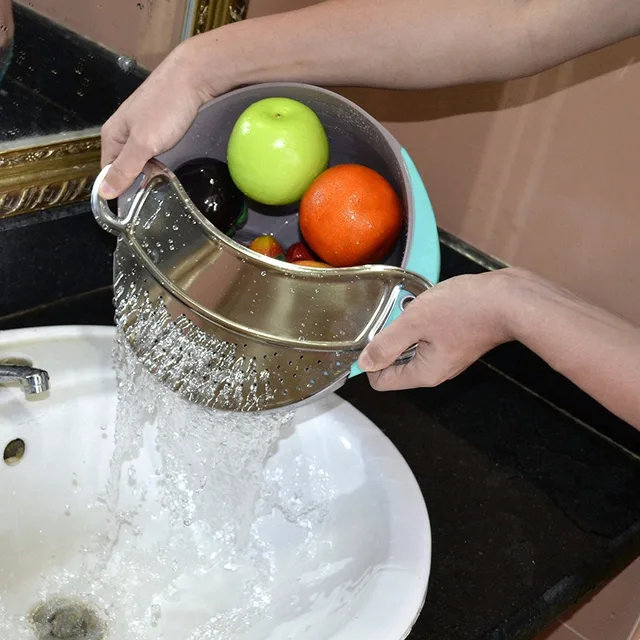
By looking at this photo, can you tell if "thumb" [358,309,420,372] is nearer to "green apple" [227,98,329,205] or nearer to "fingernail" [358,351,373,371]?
"fingernail" [358,351,373,371]

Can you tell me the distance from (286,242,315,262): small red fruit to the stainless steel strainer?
0.34 feet

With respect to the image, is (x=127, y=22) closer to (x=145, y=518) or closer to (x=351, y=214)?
(x=351, y=214)

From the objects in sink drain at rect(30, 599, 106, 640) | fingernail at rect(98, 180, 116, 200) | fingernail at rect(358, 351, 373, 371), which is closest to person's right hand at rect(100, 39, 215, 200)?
fingernail at rect(98, 180, 116, 200)

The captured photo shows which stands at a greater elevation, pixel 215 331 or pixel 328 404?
pixel 215 331

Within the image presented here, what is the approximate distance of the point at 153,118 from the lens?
0.76 metres

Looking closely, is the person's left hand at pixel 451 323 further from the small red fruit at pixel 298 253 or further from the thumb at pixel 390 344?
the small red fruit at pixel 298 253

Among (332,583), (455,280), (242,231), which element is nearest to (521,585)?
(332,583)

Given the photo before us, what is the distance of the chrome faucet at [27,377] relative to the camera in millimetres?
742

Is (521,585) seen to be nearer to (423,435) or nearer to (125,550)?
(423,435)

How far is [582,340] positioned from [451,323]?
4.1 inches

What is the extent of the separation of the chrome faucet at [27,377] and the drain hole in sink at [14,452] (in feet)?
0.28

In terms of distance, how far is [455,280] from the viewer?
714 mm

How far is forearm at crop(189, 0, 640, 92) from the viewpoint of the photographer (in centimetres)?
80

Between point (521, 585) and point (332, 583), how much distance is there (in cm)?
18
